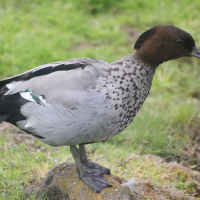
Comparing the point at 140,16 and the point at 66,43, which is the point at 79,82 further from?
the point at 140,16

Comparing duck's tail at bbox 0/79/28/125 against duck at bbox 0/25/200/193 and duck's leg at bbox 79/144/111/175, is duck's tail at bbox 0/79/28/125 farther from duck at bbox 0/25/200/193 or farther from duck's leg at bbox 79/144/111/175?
duck's leg at bbox 79/144/111/175

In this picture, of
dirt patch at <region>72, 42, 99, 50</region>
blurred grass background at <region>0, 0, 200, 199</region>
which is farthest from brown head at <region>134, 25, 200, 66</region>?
dirt patch at <region>72, 42, 99, 50</region>

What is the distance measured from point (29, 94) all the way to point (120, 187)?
102cm

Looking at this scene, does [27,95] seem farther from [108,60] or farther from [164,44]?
[108,60]

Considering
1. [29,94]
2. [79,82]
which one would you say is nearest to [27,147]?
[29,94]

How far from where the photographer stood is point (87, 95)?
226cm

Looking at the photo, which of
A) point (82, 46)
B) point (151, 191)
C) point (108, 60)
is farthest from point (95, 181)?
point (82, 46)

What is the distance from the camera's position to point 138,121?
4105mm

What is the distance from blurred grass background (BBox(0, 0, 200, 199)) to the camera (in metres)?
3.26

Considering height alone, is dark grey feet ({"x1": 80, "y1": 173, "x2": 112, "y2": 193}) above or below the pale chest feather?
below

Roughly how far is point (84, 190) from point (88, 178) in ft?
0.35

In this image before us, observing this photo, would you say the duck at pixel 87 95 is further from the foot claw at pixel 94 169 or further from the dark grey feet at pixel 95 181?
the foot claw at pixel 94 169

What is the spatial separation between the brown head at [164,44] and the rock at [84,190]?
1.04 m

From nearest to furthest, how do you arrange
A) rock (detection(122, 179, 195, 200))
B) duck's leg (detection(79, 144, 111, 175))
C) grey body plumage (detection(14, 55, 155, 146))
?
grey body plumage (detection(14, 55, 155, 146))
rock (detection(122, 179, 195, 200))
duck's leg (detection(79, 144, 111, 175))
